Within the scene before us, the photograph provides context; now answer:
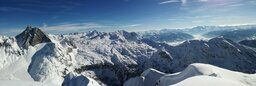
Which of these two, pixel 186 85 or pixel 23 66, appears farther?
pixel 23 66

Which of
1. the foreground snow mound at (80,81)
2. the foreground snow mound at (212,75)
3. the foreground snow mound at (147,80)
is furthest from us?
the foreground snow mound at (80,81)

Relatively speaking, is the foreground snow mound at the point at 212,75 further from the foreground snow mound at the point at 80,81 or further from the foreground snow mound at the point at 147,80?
the foreground snow mound at the point at 80,81

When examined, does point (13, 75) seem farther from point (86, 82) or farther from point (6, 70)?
point (86, 82)

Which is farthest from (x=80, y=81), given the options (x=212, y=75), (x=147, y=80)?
(x=212, y=75)

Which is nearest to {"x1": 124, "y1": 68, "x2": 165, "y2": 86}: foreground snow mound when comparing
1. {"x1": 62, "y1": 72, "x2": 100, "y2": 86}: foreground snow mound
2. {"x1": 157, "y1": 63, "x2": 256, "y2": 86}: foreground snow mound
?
{"x1": 62, "y1": 72, "x2": 100, "y2": 86}: foreground snow mound

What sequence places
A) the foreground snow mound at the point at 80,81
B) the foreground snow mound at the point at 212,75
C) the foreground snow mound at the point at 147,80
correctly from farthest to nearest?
1. the foreground snow mound at the point at 80,81
2. the foreground snow mound at the point at 147,80
3. the foreground snow mound at the point at 212,75

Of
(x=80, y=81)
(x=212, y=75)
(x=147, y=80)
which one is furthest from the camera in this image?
(x=80, y=81)

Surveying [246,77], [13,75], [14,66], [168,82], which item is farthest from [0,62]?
[246,77]

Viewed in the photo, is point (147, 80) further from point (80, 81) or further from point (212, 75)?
point (212, 75)

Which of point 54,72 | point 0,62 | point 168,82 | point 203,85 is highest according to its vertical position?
point 203,85

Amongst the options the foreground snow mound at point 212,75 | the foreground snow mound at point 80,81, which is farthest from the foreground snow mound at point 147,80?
the foreground snow mound at point 212,75

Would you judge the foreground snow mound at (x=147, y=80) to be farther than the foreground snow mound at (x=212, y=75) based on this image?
Yes
